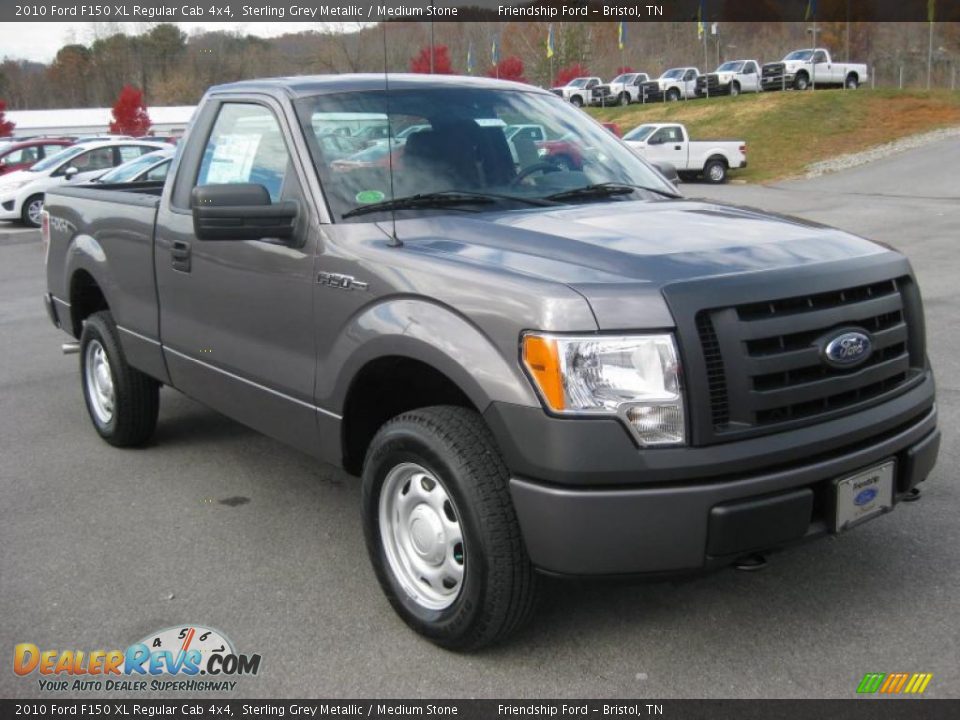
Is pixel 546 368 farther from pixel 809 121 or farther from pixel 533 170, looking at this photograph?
pixel 809 121

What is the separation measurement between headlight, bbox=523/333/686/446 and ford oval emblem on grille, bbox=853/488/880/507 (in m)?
0.71

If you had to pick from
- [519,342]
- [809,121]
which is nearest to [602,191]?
[519,342]

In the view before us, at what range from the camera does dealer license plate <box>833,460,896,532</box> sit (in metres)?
3.22

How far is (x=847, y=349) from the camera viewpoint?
324cm

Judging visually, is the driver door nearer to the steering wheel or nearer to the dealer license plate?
the steering wheel

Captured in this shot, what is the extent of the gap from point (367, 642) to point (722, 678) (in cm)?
121

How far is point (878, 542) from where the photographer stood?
4.24m

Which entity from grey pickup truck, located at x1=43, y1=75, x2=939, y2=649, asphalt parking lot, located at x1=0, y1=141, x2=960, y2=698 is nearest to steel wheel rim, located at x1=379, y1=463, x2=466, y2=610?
grey pickup truck, located at x1=43, y1=75, x2=939, y2=649

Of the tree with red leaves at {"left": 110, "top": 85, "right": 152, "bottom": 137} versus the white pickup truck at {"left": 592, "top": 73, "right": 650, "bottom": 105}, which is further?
the white pickup truck at {"left": 592, "top": 73, "right": 650, "bottom": 105}

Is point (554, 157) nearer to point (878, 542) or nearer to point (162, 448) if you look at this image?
point (878, 542)

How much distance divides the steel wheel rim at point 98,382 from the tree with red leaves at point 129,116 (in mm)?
50310

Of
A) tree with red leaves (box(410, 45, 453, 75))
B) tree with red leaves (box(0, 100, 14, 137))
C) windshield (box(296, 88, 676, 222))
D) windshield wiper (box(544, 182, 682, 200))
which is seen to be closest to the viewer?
windshield (box(296, 88, 676, 222))

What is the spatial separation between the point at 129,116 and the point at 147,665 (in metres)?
54.1

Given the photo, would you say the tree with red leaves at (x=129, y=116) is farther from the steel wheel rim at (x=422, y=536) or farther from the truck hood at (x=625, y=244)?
the steel wheel rim at (x=422, y=536)
